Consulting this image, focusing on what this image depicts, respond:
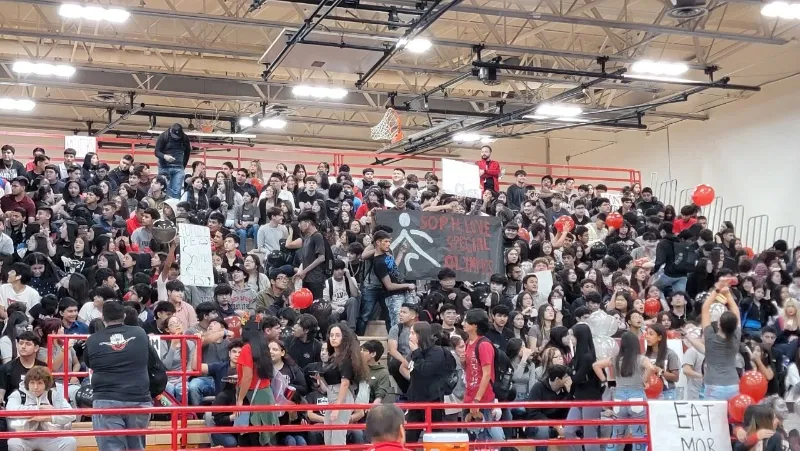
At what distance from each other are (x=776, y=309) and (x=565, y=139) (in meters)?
19.2

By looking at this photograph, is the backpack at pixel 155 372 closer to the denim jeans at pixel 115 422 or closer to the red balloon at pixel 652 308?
the denim jeans at pixel 115 422

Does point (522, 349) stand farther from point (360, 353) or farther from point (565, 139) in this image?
point (565, 139)

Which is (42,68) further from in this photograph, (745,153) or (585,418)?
(745,153)

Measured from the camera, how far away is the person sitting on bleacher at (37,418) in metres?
8.27

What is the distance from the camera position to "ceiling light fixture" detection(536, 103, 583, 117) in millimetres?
24219

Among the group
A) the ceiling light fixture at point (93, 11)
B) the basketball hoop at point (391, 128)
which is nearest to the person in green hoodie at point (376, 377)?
the ceiling light fixture at point (93, 11)

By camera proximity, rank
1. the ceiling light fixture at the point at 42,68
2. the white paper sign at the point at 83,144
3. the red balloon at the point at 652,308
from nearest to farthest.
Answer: the red balloon at the point at 652,308, the white paper sign at the point at 83,144, the ceiling light fixture at the point at 42,68

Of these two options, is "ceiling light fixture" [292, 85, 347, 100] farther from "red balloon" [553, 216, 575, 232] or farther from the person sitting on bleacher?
the person sitting on bleacher

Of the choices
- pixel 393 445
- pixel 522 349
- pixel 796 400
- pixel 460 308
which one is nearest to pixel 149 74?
pixel 460 308

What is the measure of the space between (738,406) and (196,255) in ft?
22.2

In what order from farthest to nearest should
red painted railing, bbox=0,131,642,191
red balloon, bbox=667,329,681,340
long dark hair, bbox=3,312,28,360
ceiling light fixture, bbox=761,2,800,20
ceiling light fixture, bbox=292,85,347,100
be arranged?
red painted railing, bbox=0,131,642,191, ceiling light fixture, bbox=292,85,347,100, ceiling light fixture, bbox=761,2,800,20, red balloon, bbox=667,329,681,340, long dark hair, bbox=3,312,28,360

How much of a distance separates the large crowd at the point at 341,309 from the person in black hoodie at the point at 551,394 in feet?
0.08

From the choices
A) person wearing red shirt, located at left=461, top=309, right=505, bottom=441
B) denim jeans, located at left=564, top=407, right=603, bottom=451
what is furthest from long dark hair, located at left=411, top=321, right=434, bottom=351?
denim jeans, located at left=564, top=407, right=603, bottom=451

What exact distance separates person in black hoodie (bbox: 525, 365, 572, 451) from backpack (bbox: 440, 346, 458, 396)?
1580 mm
